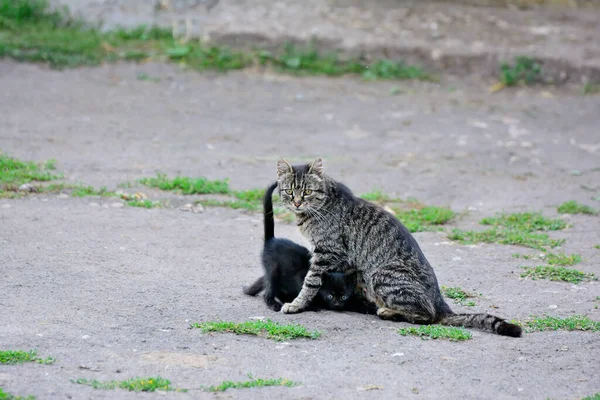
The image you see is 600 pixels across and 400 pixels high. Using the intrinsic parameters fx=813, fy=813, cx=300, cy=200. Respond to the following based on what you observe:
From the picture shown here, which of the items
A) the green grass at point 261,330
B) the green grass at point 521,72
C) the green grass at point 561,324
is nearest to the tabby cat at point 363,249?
the green grass at point 561,324

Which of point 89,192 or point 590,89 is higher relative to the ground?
point 590,89

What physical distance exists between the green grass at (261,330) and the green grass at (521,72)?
989 cm

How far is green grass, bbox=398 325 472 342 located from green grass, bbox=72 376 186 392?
223cm

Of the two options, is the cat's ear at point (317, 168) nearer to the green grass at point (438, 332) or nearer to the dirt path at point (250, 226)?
the dirt path at point (250, 226)

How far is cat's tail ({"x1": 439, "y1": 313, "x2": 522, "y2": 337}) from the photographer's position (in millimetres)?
6617

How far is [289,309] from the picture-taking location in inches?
289

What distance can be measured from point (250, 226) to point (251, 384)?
14.6ft

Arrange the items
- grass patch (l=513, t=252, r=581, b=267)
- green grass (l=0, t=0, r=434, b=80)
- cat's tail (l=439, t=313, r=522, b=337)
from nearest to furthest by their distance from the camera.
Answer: cat's tail (l=439, t=313, r=522, b=337) → grass patch (l=513, t=252, r=581, b=267) → green grass (l=0, t=0, r=434, b=80)

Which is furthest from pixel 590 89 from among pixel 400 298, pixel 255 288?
pixel 255 288

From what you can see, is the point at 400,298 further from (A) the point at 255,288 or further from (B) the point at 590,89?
(B) the point at 590,89

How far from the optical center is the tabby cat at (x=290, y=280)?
24.4ft

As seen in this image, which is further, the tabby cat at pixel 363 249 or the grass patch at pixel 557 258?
the grass patch at pixel 557 258

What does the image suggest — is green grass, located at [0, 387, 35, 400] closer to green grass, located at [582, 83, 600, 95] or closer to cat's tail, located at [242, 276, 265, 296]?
cat's tail, located at [242, 276, 265, 296]

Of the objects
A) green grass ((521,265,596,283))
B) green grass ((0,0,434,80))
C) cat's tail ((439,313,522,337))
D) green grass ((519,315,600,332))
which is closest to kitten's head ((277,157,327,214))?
cat's tail ((439,313,522,337))
